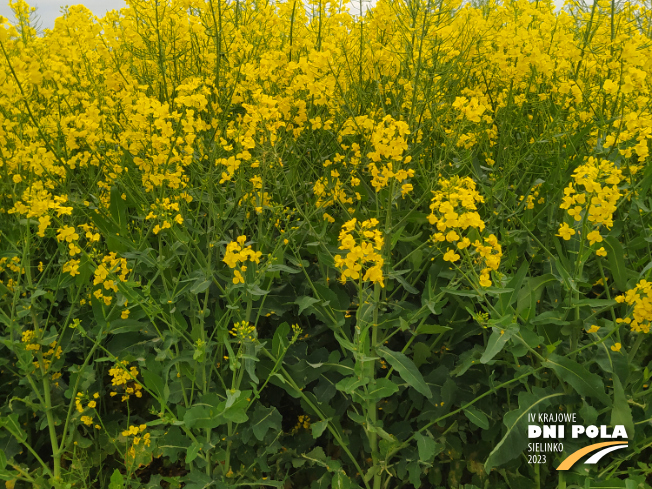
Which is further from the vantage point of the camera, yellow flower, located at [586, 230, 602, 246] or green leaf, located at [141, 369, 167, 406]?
green leaf, located at [141, 369, 167, 406]

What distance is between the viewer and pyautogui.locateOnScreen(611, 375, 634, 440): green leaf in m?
2.06

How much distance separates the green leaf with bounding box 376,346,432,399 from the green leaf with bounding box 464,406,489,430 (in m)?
0.24

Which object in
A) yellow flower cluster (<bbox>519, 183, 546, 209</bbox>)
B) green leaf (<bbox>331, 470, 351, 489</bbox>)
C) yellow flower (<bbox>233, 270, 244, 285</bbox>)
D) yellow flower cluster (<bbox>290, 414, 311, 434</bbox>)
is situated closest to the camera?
yellow flower (<bbox>233, 270, 244, 285</bbox>)

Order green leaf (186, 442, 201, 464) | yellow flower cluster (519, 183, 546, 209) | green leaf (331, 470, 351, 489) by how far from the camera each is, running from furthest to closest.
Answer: yellow flower cluster (519, 183, 546, 209)
green leaf (331, 470, 351, 489)
green leaf (186, 442, 201, 464)

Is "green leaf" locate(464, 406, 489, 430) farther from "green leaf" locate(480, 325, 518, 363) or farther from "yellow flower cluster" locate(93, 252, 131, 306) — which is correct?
"yellow flower cluster" locate(93, 252, 131, 306)

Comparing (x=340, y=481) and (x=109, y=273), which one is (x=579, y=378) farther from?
(x=109, y=273)

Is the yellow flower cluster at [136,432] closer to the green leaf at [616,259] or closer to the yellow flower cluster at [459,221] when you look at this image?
the yellow flower cluster at [459,221]

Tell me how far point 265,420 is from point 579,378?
4.72ft

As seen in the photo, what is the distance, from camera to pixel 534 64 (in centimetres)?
290

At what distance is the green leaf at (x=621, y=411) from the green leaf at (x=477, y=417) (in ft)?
1.68

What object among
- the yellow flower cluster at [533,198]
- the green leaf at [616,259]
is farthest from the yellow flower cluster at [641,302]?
the yellow flower cluster at [533,198]

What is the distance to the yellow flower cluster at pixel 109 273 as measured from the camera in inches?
89.5

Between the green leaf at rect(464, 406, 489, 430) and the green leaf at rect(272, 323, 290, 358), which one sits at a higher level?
the green leaf at rect(272, 323, 290, 358)

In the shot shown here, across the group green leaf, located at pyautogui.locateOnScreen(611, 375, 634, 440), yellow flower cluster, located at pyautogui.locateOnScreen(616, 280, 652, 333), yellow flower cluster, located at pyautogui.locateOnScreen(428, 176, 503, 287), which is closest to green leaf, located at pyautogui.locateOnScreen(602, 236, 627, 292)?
yellow flower cluster, located at pyautogui.locateOnScreen(616, 280, 652, 333)
